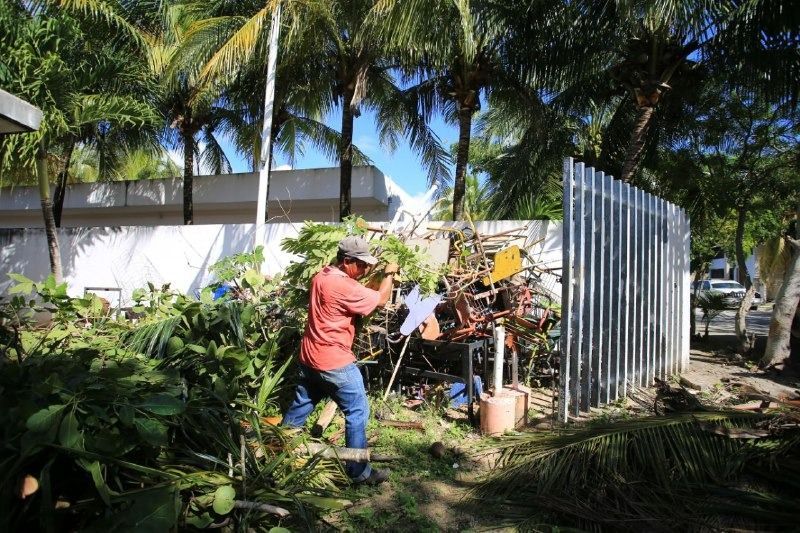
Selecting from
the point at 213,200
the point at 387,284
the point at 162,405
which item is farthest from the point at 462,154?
the point at 162,405

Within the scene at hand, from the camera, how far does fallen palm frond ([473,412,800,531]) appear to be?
2.94 meters

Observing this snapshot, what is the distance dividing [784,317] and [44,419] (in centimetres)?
839

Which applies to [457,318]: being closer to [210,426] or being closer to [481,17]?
[210,426]

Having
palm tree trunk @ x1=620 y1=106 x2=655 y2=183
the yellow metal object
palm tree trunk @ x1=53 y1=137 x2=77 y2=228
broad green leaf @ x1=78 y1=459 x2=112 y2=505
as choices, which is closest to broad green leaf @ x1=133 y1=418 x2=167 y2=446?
broad green leaf @ x1=78 y1=459 x2=112 y2=505

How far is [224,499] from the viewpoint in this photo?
9.17ft

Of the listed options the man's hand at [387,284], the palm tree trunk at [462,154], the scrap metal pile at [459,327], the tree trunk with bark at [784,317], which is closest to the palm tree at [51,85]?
the palm tree trunk at [462,154]

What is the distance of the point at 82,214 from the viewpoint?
19.9 meters

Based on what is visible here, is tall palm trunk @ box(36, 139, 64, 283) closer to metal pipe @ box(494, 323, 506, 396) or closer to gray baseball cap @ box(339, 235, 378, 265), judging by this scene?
gray baseball cap @ box(339, 235, 378, 265)

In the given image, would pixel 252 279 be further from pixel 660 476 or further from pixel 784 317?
pixel 784 317

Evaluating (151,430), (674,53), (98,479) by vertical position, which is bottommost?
(98,479)

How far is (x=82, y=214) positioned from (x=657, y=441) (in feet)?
70.3

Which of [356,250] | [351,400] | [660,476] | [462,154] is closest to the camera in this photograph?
[660,476]

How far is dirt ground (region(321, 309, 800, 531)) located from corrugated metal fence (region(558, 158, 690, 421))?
14.4 inches

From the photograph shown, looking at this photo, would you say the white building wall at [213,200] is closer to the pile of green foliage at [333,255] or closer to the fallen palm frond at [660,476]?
the pile of green foliage at [333,255]
